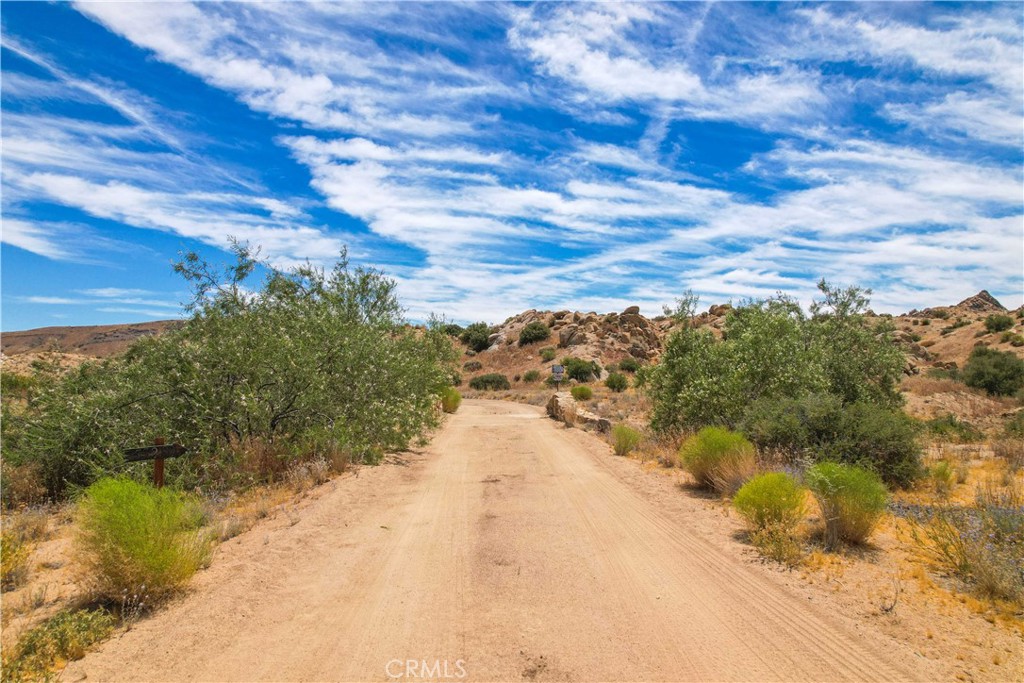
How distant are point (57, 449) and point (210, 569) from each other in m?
5.93

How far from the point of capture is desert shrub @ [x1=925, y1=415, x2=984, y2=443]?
56.9 ft

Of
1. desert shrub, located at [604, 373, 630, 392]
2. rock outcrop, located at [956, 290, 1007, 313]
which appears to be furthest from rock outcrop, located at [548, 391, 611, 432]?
rock outcrop, located at [956, 290, 1007, 313]

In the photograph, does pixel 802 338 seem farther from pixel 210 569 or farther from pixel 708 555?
pixel 210 569

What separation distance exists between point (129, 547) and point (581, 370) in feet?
150

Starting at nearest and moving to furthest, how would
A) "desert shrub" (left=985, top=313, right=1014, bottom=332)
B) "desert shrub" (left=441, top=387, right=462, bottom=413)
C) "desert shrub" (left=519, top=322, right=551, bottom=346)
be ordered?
"desert shrub" (left=441, top=387, right=462, bottom=413) → "desert shrub" (left=985, top=313, right=1014, bottom=332) → "desert shrub" (left=519, top=322, right=551, bottom=346)

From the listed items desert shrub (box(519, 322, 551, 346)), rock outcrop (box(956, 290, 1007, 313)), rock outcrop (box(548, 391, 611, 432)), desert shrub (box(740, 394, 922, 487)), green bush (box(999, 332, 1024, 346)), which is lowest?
rock outcrop (box(548, 391, 611, 432))

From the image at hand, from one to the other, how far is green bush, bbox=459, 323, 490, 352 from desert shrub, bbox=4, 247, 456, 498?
2394 inches

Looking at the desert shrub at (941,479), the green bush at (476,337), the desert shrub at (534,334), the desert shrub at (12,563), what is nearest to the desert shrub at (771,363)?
the desert shrub at (941,479)

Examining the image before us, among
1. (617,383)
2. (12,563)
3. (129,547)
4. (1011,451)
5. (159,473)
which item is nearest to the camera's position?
(129,547)

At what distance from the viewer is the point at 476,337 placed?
77562mm

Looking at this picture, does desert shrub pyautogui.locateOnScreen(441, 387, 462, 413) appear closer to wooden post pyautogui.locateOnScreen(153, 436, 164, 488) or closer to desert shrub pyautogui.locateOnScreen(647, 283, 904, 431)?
desert shrub pyautogui.locateOnScreen(647, 283, 904, 431)

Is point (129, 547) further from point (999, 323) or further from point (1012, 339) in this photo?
point (999, 323)

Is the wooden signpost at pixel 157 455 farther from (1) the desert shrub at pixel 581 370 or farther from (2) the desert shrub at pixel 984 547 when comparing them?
(1) the desert shrub at pixel 581 370

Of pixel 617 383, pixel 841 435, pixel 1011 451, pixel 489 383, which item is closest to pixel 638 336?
pixel 489 383
